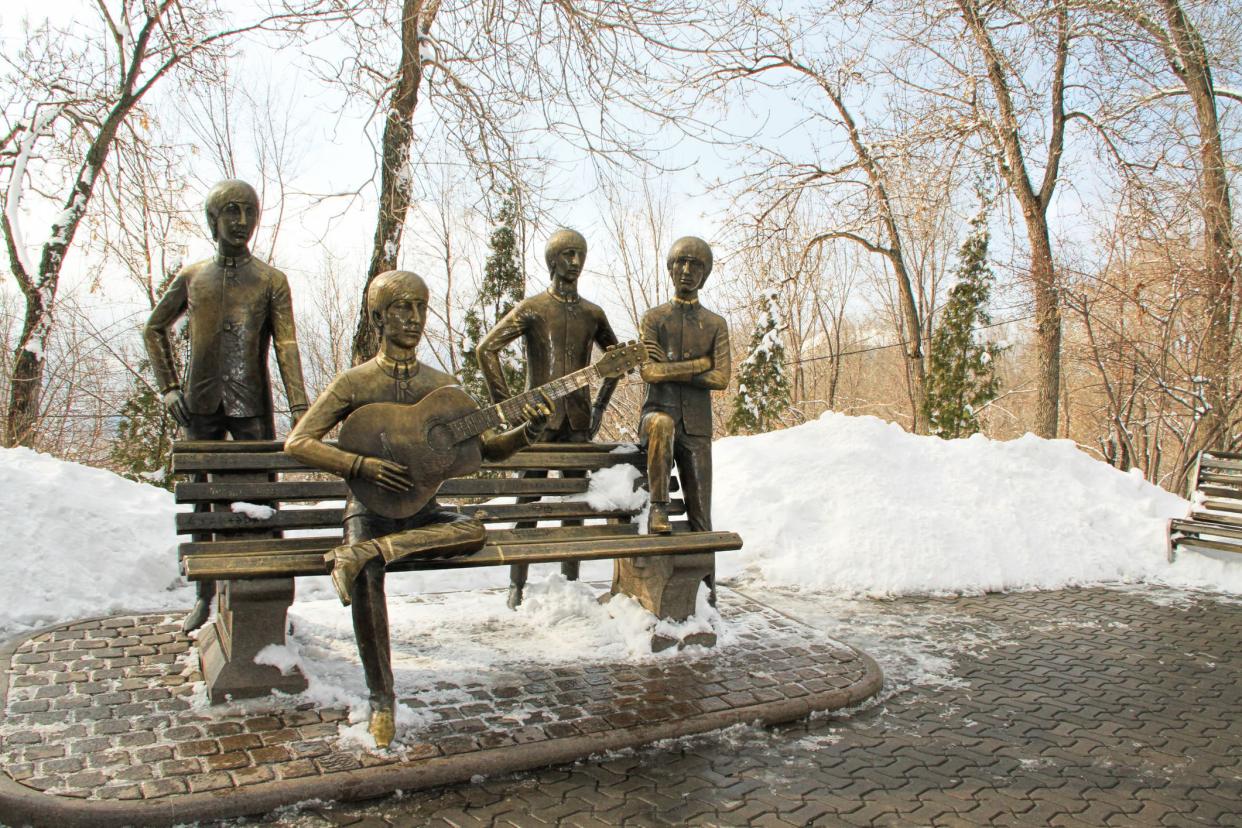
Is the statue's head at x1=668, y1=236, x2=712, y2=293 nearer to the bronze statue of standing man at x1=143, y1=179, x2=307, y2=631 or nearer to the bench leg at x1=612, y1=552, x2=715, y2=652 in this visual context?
the bench leg at x1=612, y1=552, x2=715, y2=652

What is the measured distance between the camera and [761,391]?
58.5ft

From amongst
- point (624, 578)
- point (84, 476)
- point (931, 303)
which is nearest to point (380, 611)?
point (624, 578)

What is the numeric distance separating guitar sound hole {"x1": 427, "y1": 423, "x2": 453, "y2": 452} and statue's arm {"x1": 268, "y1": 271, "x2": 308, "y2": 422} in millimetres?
1404

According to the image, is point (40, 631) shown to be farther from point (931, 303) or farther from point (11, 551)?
Answer: point (931, 303)

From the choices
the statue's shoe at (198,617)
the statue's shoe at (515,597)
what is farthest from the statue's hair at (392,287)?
the statue's shoe at (515,597)

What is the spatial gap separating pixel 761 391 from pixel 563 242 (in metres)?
13.1

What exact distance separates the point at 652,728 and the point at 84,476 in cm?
537

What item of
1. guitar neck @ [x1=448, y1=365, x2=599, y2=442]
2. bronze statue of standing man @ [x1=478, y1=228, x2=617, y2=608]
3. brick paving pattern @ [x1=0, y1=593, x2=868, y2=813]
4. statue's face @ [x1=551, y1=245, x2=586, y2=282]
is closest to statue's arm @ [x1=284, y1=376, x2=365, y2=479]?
guitar neck @ [x1=448, y1=365, x2=599, y2=442]

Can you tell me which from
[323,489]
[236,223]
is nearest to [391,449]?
[323,489]

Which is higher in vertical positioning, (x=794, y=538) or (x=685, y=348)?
(x=685, y=348)

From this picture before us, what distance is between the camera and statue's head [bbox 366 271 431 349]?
3.57 m

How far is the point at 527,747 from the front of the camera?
3410mm

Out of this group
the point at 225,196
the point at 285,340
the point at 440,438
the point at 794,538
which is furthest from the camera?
the point at 794,538

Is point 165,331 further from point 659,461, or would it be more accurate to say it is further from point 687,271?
point 687,271
